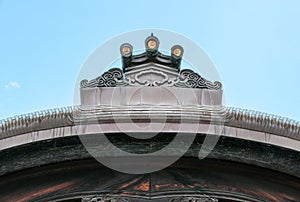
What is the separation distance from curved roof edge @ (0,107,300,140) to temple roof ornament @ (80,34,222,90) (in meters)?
0.64

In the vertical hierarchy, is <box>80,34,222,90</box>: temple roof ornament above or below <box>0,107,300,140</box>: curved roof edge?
above

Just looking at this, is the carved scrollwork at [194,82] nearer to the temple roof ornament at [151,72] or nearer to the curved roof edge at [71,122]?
the temple roof ornament at [151,72]

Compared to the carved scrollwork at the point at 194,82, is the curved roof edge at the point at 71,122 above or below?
below

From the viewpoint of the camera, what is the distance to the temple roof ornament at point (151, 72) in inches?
343

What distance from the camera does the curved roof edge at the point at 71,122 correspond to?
8188 millimetres

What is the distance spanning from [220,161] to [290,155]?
887mm

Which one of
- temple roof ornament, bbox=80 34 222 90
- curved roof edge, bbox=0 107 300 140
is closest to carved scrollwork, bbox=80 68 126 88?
temple roof ornament, bbox=80 34 222 90

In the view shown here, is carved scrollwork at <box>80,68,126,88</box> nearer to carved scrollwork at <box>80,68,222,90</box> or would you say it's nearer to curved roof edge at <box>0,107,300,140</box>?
carved scrollwork at <box>80,68,222,90</box>

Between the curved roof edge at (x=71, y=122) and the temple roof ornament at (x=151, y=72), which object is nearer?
the curved roof edge at (x=71, y=122)

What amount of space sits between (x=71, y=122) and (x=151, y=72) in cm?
135

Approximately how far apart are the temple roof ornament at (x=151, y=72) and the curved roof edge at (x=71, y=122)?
64 cm

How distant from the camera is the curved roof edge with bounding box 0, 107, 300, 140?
8188 mm

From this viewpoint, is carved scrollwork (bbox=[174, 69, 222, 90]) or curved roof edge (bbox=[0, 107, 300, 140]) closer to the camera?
curved roof edge (bbox=[0, 107, 300, 140])

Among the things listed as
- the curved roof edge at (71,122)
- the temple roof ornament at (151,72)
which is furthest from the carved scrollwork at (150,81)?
the curved roof edge at (71,122)
